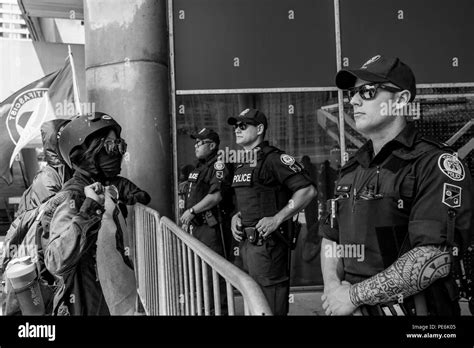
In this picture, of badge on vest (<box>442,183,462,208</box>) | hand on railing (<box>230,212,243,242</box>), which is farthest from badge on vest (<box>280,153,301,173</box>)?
badge on vest (<box>442,183,462,208</box>)

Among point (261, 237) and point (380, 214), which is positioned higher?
point (380, 214)

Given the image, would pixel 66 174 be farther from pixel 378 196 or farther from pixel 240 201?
pixel 378 196

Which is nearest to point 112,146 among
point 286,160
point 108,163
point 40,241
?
point 108,163

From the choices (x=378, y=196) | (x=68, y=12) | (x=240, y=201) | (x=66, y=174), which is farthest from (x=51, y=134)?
(x=68, y=12)

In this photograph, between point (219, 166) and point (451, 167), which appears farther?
point (219, 166)

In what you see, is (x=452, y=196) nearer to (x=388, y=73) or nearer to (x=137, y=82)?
(x=388, y=73)

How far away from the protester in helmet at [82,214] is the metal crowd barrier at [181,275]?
44cm

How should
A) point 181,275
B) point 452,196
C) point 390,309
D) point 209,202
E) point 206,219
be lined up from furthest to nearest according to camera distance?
point 206,219 < point 209,202 < point 181,275 < point 390,309 < point 452,196

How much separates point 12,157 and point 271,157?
3.54m

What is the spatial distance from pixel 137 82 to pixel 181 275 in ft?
10.6

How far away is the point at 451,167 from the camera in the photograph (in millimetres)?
1709

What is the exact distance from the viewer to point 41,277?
91.0 inches

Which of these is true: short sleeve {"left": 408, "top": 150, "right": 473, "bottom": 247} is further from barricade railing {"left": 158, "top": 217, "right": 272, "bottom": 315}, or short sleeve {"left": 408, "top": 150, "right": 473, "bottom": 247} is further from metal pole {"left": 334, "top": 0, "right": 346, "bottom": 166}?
metal pole {"left": 334, "top": 0, "right": 346, "bottom": 166}

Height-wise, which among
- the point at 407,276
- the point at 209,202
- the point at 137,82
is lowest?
the point at 407,276
